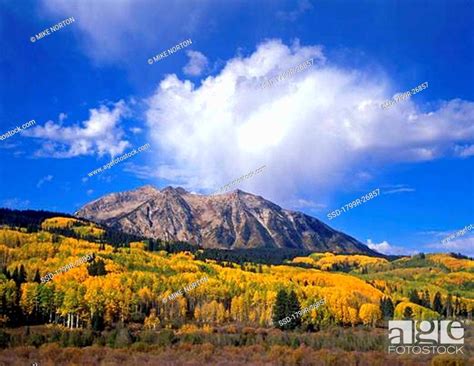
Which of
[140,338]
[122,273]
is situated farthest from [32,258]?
[140,338]

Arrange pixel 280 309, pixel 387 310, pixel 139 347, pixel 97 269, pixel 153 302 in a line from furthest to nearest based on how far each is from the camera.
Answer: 1. pixel 97 269
2. pixel 387 310
3. pixel 153 302
4. pixel 280 309
5. pixel 139 347

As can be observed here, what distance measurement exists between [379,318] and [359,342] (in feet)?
138

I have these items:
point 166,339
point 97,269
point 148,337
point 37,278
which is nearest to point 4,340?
point 148,337

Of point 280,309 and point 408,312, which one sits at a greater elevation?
point 280,309

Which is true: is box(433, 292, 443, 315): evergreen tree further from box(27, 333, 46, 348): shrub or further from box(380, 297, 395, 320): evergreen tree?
box(27, 333, 46, 348): shrub

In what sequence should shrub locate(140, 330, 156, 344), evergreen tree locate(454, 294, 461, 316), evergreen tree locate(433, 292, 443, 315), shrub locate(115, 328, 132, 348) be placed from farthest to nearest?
evergreen tree locate(454, 294, 461, 316) < evergreen tree locate(433, 292, 443, 315) < shrub locate(140, 330, 156, 344) < shrub locate(115, 328, 132, 348)

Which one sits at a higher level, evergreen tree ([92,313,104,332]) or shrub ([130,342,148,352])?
evergreen tree ([92,313,104,332])

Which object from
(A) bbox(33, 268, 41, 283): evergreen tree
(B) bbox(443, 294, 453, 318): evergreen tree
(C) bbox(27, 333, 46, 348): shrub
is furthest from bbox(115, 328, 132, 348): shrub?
(B) bbox(443, 294, 453, 318): evergreen tree

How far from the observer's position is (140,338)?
71.1 meters

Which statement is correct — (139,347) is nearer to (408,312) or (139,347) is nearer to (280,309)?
(280,309)

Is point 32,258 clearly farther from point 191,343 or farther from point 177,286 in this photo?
point 191,343

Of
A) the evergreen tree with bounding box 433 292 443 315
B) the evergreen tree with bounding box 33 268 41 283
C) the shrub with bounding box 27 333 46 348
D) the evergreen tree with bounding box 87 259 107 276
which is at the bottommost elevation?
the shrub with bounding box 27 333 46 348

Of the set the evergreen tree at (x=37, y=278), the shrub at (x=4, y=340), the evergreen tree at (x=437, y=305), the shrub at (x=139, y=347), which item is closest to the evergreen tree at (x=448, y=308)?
the evergreen tree at (x=437, y=305)

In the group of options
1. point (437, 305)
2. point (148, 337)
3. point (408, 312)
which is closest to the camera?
point (148, 337)
